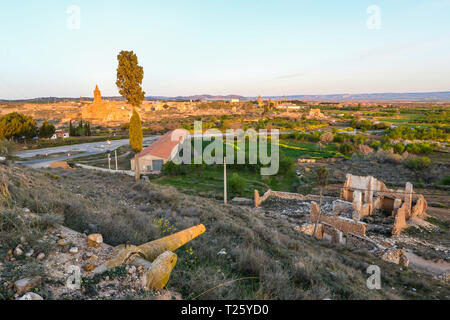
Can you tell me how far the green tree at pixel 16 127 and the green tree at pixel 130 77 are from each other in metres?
23.7

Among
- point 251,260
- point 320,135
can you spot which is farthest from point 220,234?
point 320,135

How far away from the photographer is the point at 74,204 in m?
6.00

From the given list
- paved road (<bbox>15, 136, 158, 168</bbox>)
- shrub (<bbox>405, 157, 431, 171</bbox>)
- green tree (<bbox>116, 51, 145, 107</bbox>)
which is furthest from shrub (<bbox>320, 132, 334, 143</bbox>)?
green tree (<bbox>116, 51, 145, 107</bbox>)

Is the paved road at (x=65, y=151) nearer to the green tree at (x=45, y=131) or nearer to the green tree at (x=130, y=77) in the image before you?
the green tree at (x=45, y=131)

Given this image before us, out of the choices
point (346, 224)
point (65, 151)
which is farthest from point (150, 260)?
point (65, 151)

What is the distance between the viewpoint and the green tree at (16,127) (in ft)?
109

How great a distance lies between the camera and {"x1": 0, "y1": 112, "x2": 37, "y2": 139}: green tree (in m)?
33.3

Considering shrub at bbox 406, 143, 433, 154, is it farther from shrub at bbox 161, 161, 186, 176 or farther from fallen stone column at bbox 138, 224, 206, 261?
fallen stone column at bbox 138, 224, 206, 261

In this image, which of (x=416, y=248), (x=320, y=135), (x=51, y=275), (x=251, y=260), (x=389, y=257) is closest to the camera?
(x=51, y=275)

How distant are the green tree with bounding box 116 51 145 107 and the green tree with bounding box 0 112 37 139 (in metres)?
23.7

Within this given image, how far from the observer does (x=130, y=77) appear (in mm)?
20438

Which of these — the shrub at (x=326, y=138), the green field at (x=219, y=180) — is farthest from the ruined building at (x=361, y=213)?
the shrub at (x=326, y=138)

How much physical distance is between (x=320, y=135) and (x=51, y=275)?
5456 centimetres
